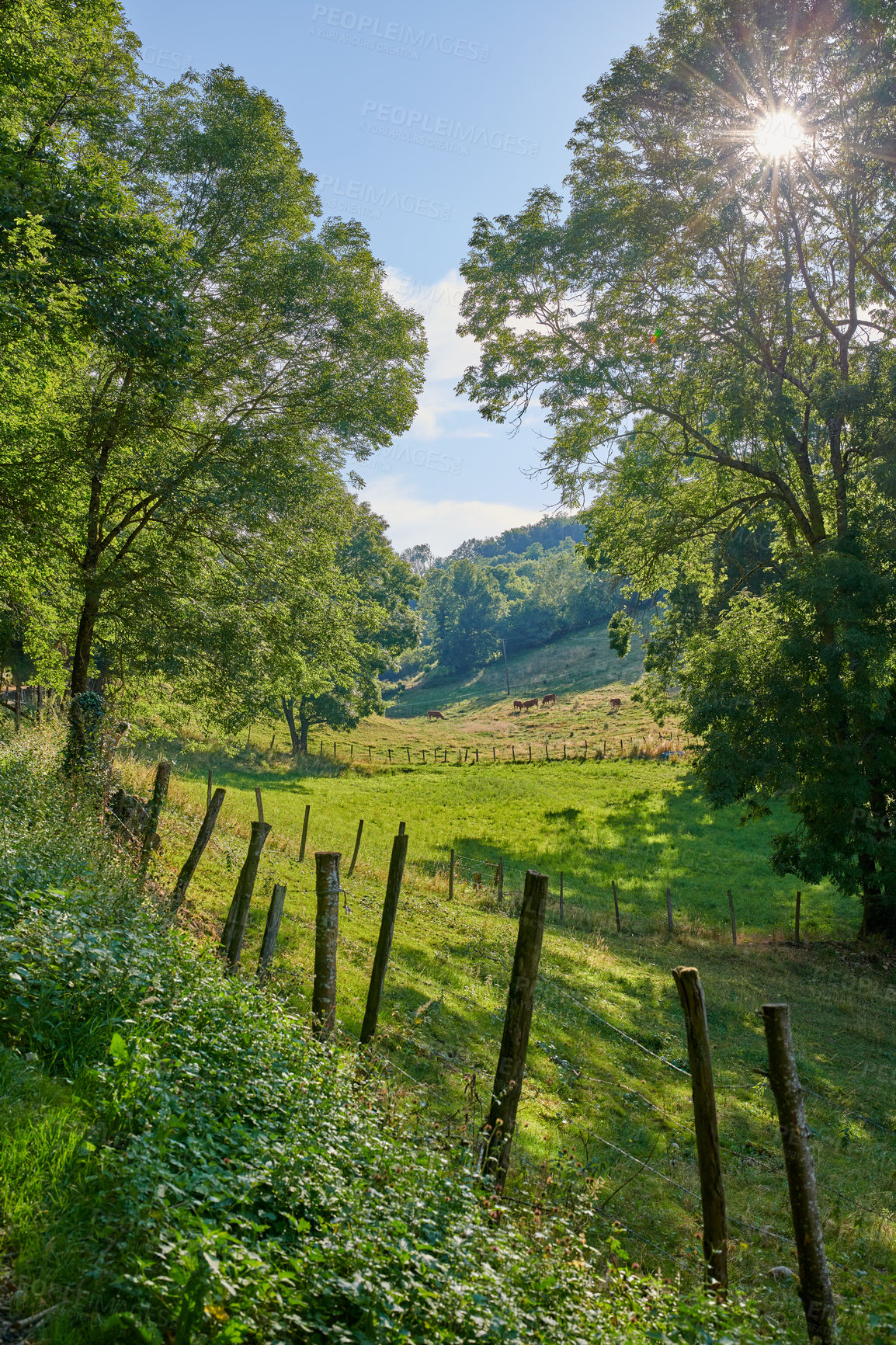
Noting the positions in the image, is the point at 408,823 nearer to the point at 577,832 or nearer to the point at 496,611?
the point at 577,832

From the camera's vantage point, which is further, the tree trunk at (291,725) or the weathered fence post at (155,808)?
the tree trunk at (291,725)

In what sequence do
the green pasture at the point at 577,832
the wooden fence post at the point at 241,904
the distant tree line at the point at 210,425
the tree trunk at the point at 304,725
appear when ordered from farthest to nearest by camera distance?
the tree trunk at the point at 304,725 → the green pasture at the point at 577,832 → the distant tree line at the point at 210,425 → the wooden fence post at the point at 241,904

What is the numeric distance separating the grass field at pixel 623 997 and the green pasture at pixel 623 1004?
0.05m

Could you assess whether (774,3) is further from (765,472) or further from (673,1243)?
(673,1243)

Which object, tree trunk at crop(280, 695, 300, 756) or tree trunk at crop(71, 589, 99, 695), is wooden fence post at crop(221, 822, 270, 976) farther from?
tree trunk at crop(280, 695, 300, 756)

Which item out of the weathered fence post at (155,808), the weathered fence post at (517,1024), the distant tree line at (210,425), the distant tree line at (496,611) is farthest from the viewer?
the distant tree line at (496,611)

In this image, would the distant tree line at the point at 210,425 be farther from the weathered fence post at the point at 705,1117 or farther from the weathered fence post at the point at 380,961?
the weathered fence post at the point at 705,1117

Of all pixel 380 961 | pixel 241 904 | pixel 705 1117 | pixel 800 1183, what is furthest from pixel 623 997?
pixel 800 1183

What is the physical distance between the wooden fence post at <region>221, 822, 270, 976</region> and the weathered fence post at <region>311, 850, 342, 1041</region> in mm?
1403

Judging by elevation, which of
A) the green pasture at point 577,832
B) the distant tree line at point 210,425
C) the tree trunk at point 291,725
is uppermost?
the distant tree line at point 210,425

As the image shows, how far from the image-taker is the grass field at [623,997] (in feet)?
23.0

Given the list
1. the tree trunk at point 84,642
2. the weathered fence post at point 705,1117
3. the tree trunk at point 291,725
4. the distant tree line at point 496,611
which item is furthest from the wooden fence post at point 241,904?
the distant tree line at point 496,611

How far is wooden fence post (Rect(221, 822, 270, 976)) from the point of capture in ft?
27.6

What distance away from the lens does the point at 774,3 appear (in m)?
16.5
